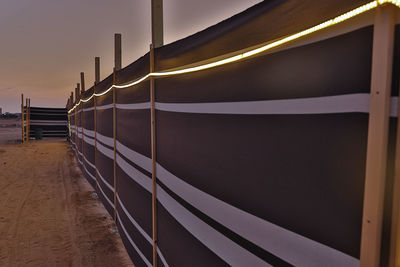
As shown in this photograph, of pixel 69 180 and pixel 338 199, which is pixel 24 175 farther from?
pixel 338 199

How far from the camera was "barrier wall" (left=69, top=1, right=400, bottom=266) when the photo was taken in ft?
3.36

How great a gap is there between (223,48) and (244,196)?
946 mm

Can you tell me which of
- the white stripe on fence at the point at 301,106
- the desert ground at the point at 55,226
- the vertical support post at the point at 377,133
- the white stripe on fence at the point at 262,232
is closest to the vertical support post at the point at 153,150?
the white stripe on fence at the point at 262,232

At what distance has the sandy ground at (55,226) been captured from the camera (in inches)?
159

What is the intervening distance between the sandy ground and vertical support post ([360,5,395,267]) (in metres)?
3.75

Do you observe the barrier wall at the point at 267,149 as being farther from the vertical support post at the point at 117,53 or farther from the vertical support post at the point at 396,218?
the vertical support post at the point at 117,53

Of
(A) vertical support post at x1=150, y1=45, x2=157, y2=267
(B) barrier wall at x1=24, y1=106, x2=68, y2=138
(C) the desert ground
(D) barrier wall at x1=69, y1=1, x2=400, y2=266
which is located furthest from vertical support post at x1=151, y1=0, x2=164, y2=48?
(B) barrier wall at x1=24, y1=106, x2=68, y2=138

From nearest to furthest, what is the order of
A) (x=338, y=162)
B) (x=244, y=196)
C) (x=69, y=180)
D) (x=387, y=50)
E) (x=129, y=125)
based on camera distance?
(x=387, y=50) < (x=338, y=162) < (x=244, y=196) < (x=129, y=125) < (x=69, y=180)

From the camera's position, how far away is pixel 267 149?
1407 mm

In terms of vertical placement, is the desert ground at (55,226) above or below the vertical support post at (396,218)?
below

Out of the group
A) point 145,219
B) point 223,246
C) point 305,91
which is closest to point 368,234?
point 305,91

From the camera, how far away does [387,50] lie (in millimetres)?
891

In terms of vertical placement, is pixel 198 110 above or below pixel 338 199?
above

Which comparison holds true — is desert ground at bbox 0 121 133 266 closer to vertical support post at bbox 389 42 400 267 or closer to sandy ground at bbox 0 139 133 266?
sandy ground at bbox 0 139 133 266
